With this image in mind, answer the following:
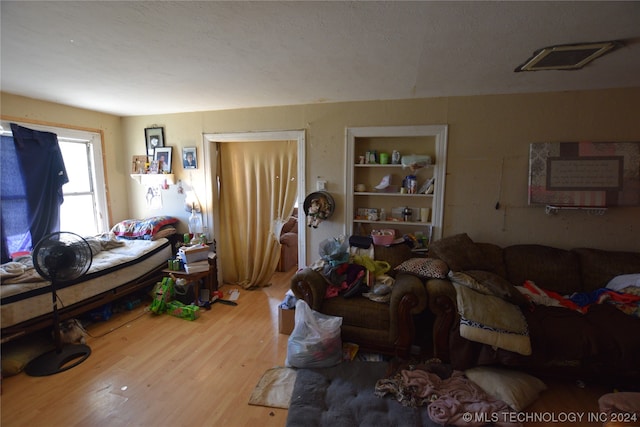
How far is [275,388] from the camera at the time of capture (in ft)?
6.41

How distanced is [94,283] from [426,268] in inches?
118

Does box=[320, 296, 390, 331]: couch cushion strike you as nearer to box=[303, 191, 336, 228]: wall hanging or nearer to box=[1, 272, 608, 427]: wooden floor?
box=[1, 272, 608, 427]: wooden floor

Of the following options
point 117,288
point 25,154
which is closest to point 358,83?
point 117,288

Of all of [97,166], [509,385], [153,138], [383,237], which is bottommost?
[509,385]

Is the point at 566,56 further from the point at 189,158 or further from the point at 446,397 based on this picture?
the point at 189,158

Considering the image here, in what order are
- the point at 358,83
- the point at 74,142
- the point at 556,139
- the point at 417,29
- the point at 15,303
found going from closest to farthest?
the point at 417,29 < the point at 15,303 < the point at 358,83 < the point at 556,139 < the point at 74,142

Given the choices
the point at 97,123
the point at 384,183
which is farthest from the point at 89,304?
the point at 384,183

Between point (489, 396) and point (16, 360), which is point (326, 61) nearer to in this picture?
point (489, 396)

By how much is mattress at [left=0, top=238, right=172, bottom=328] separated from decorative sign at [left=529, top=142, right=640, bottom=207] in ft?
13.0

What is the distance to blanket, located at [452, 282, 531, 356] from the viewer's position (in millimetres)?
1839

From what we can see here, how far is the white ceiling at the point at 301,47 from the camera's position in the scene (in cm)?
132

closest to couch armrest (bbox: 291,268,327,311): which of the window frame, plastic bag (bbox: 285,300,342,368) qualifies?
plastic bag (bbox: 285,300,342,368)

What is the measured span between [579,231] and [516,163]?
0.85m

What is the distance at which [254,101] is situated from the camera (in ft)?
9.72
